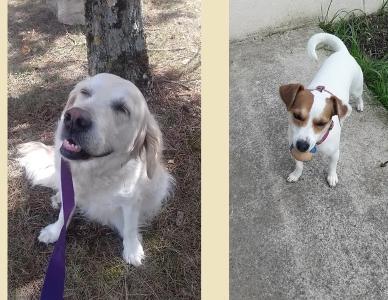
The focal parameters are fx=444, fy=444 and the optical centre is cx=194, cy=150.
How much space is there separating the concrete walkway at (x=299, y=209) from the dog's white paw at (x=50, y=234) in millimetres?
1097

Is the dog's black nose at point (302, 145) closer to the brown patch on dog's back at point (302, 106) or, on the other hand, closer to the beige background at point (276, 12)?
the brown patch on dog's back at point (302, 106)

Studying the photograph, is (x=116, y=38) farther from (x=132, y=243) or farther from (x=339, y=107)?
(x=339, y=107)

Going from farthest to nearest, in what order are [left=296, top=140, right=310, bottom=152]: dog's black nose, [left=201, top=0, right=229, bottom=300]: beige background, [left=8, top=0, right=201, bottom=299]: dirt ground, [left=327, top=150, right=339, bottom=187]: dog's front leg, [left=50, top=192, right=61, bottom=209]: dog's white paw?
[left=327, top=150, right=339, bottom=187]: dog's front leg, [left=50, top=192, right=61, bottom=209]: dog's white paw, [left=296, top=140, right=310, bottom=152]: dog's black nose, [left=8, top=0, right=201, bottom=299]: dirt ground, [left=201, top=0, right=229, bottom=300]: beige background

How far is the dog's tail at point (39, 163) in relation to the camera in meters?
2.90

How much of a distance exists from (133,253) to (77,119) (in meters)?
1.17

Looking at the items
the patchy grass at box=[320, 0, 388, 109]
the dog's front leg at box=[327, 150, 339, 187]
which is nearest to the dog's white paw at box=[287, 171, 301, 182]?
the dog's front leg at box=[327, 150, 339, 187]

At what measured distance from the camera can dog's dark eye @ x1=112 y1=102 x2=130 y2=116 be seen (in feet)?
6.75

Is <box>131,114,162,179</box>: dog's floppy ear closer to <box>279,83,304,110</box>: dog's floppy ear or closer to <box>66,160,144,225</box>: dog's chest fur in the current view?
<box>66,160,144,225</box>: dog's chest fur

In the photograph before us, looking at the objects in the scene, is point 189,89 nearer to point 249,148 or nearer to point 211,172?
point 249,148

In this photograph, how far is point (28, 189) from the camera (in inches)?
117

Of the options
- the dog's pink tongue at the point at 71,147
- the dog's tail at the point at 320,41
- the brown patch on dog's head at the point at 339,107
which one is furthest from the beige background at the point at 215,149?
the dog's tail at the point at 320,41

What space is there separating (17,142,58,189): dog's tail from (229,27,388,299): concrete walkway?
1.25 metres

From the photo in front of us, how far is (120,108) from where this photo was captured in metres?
2.09

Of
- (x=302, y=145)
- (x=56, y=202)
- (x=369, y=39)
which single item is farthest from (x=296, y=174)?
(x=369, y=39)
